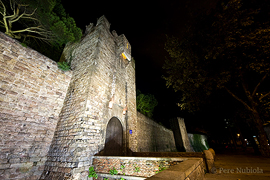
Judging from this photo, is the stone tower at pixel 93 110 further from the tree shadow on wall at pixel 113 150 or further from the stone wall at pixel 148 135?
the stone wall at pixel 148 135

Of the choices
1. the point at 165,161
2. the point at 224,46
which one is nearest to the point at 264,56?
the point at 224,46

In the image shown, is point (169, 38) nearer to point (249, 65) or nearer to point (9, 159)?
point (249, 65)

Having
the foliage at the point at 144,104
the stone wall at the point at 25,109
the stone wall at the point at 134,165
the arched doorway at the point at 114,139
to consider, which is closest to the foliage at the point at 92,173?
the stone wall at the point at 134,165

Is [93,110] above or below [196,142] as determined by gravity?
above

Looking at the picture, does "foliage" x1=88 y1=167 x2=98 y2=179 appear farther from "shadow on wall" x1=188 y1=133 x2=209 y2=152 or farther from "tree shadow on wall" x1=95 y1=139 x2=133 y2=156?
"shadow on wall" x1=188 y1=133 x2=209 y2=152

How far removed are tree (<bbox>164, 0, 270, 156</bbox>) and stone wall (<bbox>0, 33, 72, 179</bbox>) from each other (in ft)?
28.1

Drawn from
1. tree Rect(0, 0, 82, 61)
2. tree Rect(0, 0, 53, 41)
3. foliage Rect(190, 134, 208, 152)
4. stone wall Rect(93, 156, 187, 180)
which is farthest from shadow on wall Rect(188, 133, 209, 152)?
tree Rect(0, 0, 53, 41)

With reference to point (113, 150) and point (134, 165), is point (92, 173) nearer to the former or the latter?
point (113, 150)

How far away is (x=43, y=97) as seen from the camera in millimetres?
5188

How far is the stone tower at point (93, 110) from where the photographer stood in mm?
4148

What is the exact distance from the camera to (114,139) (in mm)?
5871

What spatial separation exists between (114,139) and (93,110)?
7.06ft

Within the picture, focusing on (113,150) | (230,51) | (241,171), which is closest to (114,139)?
(113,150)

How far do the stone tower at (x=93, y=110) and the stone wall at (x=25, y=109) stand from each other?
46 centimetres
